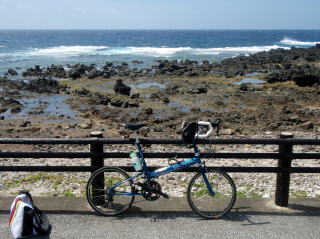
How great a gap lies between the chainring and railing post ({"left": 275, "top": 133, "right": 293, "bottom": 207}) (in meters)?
1.79

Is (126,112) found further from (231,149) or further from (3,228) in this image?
(3,228)

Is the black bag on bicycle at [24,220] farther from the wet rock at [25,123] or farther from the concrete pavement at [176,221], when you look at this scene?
the wet rock at [25,123]

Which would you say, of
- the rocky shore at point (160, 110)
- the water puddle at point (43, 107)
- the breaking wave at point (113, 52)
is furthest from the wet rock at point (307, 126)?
the breaking wave at point (113, 52)

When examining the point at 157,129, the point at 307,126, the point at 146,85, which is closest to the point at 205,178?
the point at 157,129

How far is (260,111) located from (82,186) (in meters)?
14.5

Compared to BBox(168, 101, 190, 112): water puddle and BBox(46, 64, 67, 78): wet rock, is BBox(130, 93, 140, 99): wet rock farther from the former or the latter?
BBox(46, 64, 67, 78): wet rock

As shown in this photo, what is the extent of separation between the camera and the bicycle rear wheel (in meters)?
5.35

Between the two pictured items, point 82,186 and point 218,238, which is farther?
point 82,186

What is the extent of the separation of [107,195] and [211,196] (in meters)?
1.45

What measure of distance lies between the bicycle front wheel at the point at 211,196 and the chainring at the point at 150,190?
18.4 inches

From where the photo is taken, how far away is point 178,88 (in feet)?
99.2

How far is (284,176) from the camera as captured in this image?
564cm

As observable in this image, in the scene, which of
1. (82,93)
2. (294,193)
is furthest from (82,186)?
(82,93)

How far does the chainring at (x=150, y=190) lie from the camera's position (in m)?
5.32
